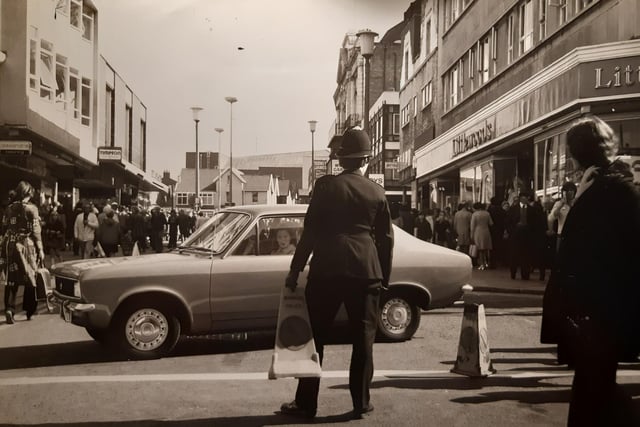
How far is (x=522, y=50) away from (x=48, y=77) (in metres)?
13.7

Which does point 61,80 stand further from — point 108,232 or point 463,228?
point 463,228

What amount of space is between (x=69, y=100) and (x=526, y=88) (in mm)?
12014

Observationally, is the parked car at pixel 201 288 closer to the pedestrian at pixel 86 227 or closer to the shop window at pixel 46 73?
the shop window at pixel 46 73

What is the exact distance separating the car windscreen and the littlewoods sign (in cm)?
1470

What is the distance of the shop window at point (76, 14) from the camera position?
549cm

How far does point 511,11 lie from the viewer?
22156 mm

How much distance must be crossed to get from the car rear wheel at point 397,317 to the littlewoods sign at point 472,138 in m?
14.4

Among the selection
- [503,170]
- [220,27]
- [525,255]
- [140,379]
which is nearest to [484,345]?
[140,379]

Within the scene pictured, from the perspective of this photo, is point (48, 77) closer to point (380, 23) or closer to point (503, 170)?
point (380, 23)

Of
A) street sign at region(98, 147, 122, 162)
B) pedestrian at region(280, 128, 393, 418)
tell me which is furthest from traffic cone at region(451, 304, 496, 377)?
street sign at region(98, 147, 122, 162)

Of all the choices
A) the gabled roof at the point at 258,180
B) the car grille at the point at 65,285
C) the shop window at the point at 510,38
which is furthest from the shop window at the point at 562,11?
the car grille at the point at 65,285

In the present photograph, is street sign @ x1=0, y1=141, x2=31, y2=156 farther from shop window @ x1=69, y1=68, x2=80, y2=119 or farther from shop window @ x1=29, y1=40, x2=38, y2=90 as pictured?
shop window @ x1=69, y1=68, x2=80, y2=119

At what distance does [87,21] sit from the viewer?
19.0 feet

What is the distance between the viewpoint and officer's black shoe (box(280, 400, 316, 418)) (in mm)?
5182
